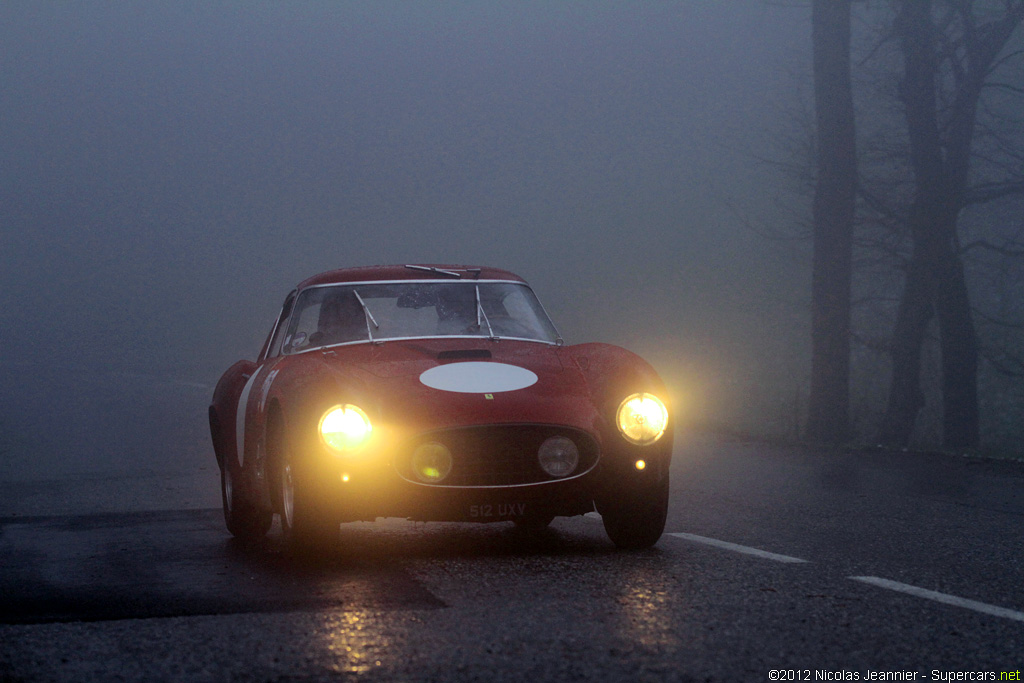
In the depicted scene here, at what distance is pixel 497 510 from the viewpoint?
6395 millimetres

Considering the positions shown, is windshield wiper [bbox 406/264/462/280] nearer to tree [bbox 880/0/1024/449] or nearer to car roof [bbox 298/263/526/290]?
car roof [bbox 298/263/526/290]

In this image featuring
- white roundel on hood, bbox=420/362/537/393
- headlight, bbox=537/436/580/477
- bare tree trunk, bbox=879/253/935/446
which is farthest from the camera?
bare tree trunk, bbox=879/253/935/446

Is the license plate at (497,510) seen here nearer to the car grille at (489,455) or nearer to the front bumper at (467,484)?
the front bumper at (467,484)

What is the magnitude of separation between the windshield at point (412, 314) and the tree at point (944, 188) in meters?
17.6

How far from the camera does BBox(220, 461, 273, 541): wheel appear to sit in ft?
→ 25.1

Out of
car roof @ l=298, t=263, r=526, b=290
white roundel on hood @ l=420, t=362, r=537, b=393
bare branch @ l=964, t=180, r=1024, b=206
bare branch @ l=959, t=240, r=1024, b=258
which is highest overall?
bare branch @ l=964, t=180, r=1024, b=206

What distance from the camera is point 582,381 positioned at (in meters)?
6.85

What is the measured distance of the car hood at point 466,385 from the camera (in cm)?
639

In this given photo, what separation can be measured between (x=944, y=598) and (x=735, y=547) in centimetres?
161

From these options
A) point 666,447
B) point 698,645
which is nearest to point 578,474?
point 666,447

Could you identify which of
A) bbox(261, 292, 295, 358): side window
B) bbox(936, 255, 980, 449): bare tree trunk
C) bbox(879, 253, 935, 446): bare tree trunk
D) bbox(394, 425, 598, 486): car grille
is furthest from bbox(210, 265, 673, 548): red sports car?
bbox(936, 255, 980, 449): bare tree trunk

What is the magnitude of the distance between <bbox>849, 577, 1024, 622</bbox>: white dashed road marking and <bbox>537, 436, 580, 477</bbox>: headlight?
1.42 m

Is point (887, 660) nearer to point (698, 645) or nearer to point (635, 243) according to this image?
point (698, 645)

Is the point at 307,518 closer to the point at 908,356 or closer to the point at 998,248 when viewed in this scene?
the point at 908,356
